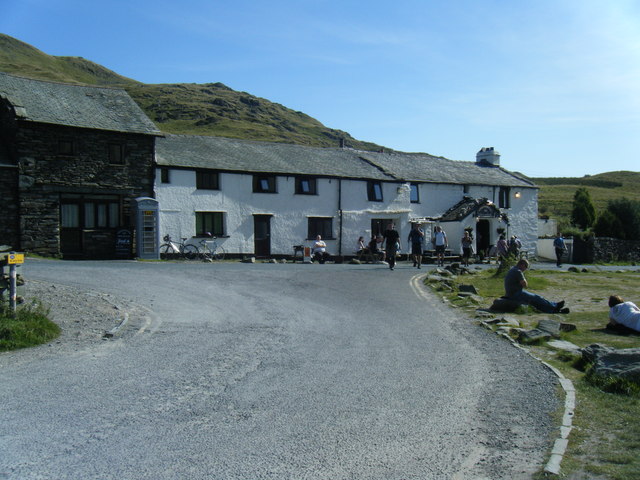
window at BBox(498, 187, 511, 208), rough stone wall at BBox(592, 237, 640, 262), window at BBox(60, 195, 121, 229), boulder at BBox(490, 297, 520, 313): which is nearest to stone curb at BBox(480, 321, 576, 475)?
boulder at BBox(490, 297, 520, 313)

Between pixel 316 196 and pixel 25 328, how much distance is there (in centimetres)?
2704

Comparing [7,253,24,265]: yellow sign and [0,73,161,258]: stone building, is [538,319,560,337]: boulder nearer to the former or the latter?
[7,253,24,265]: yellow sign

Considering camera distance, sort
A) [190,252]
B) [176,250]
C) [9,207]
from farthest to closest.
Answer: [190,252]
[176,250]
[9,207]

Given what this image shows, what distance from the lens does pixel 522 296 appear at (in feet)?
50.0

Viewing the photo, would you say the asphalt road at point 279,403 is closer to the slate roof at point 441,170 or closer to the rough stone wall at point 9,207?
the rough stone wall at point 9,207

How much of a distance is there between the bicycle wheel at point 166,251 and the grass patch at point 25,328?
62.5ft

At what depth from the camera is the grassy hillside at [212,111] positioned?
433 feet

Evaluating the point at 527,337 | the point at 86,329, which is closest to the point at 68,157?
the point at 86,329

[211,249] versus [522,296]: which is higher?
[211,249]

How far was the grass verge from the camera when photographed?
209 inches

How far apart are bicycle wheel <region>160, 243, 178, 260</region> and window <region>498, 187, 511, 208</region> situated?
1008 inches

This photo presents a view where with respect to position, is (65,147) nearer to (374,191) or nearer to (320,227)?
(320,227)

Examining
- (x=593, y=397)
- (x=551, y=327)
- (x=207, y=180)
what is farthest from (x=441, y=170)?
(x=593, y=397)

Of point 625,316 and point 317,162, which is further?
point 317,162
